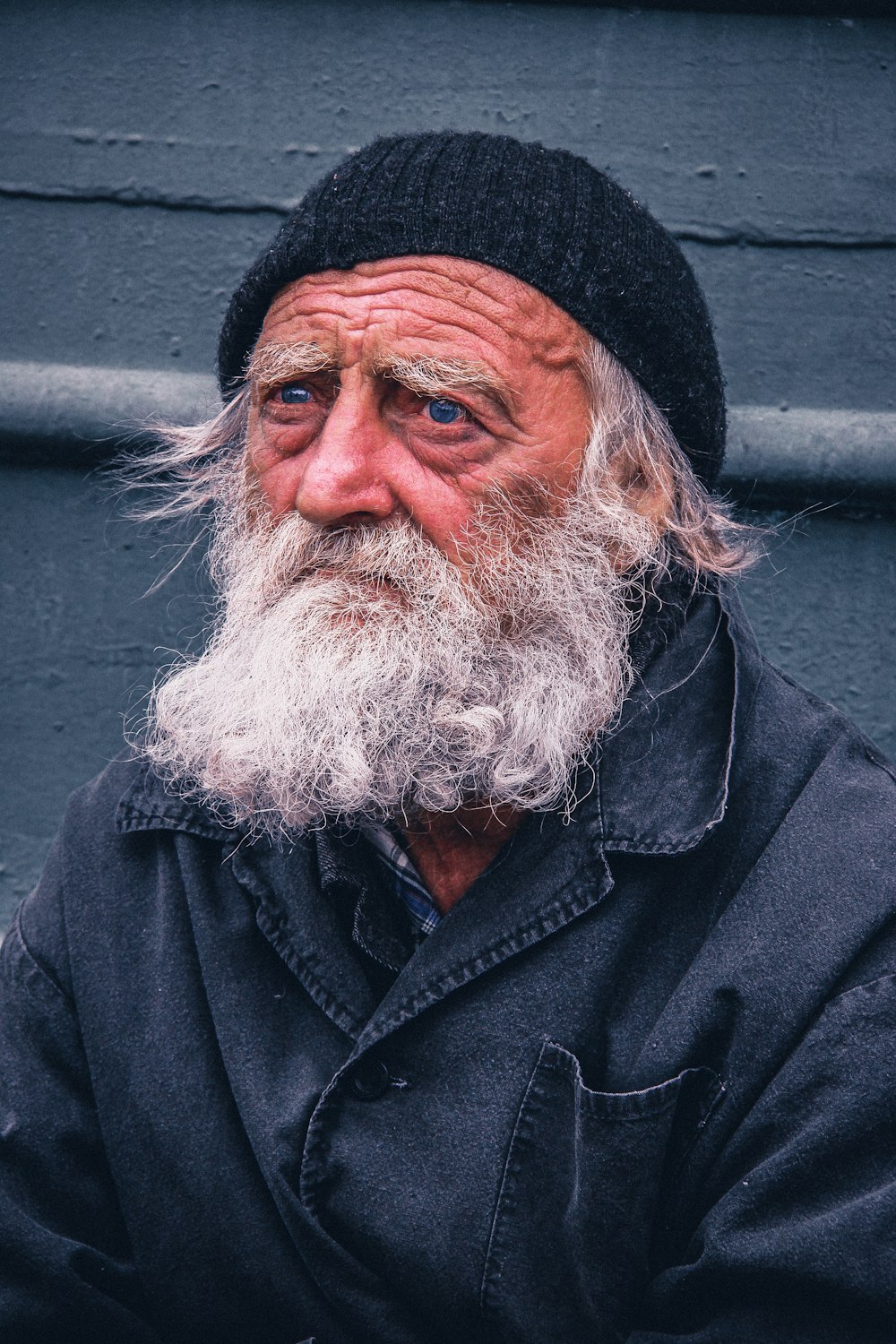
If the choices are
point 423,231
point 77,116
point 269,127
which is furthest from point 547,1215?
point 77,116

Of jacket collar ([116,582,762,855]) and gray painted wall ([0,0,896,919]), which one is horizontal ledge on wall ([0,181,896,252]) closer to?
gray painted wall ([0,0,896,919])

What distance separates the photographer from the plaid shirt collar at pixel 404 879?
2.03m

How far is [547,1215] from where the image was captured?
169 cm

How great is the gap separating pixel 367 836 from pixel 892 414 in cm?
167

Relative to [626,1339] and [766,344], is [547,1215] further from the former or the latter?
[766,344]

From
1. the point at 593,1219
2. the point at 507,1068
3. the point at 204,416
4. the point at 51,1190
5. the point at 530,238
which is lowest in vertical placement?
the point at 51,1190

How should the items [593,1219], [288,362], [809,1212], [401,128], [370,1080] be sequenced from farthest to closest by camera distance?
[401,128] < [288,362] < [370,1080] < [593,1219] < [809,1212]

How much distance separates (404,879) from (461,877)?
103mm

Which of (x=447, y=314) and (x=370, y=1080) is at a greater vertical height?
(x=447, y=314)

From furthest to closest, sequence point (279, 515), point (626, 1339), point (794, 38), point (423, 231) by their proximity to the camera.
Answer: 1. point (794, 38)
2. point (279, 515)
3. point (423, 231)
4. point (626, 1339)

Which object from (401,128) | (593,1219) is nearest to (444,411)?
(401,128)

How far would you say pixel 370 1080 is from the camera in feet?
5.81

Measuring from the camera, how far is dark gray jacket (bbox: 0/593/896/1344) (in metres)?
1.54

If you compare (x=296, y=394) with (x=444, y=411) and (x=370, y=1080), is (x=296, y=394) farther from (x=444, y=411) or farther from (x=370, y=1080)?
(x=370, y=1080)
